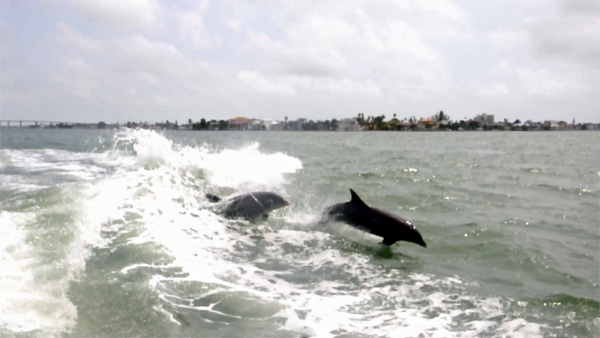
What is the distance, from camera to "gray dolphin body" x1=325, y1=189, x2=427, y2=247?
9094 mm

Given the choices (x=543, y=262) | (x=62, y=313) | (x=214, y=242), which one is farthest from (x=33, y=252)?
(x=543, y=262)

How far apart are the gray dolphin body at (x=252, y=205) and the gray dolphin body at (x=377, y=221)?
156 cm

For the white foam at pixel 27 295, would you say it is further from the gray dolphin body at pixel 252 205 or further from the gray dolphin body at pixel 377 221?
the gray dolphin body at pixel 377 221

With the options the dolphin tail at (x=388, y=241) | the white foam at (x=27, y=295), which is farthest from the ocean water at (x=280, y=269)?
the dolphin tail at (x=388, y=241)

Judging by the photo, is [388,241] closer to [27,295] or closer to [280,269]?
[280,269]

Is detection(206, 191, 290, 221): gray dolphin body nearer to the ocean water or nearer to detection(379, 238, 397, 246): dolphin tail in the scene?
the ocean water

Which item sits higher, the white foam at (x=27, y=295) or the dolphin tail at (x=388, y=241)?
the white foam at (x=27, y=295)

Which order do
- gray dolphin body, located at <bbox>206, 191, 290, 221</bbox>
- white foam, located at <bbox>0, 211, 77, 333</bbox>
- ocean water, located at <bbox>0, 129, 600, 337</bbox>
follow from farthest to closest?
gray dolphin body, located at <bbox>206, 191, 290, 221</bbox> → ocean water, located at <bbox>0, 129, 600, 337</bbox> → white foam, located at <bbox>0, 211, 77, 333</bbox>

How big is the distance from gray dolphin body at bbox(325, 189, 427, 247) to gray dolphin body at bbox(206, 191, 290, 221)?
156 centimetres

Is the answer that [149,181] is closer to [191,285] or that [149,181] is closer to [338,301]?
[191,285]

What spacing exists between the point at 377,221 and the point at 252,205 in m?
3.20

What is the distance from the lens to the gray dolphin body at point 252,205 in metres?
11.3

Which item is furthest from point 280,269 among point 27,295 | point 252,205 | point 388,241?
point 252,205

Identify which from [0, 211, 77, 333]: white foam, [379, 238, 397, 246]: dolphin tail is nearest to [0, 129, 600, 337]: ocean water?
[0, 211, 77, 333]: white foam
